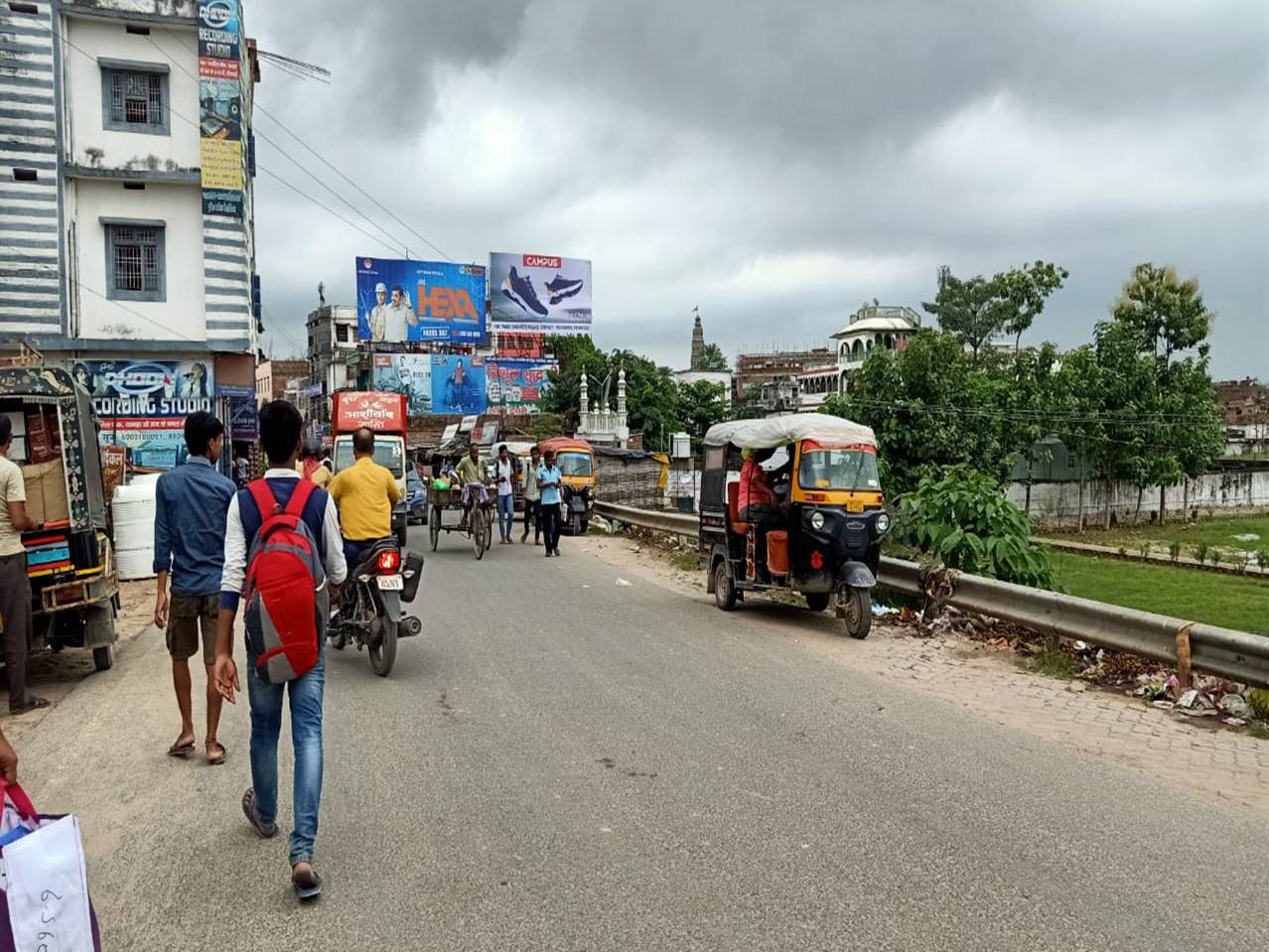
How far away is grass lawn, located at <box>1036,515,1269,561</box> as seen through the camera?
32500mm

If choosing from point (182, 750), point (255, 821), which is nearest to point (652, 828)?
point (255, 821)

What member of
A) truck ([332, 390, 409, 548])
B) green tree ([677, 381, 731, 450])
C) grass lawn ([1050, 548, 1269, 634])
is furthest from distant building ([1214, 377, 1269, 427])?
truck ([332, 390, 409, 548])

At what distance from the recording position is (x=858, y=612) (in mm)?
10234

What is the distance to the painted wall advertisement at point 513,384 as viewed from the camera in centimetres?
6378

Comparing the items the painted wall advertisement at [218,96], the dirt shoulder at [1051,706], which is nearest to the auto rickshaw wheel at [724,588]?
the dirt shoulder at [1051,706]

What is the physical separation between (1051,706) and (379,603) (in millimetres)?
5296

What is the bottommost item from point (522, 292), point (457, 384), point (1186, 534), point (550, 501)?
point (1186, 534)

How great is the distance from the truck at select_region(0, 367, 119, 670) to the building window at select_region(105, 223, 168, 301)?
15093 millimetres

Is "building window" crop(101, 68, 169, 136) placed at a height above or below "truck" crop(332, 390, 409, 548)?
above

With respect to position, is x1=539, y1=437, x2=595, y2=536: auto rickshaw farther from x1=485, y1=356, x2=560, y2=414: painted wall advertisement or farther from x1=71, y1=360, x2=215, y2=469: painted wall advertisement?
x1=485, y1=356, x2=560, y2=414: painted wall advertisement

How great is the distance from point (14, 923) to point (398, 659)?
6.43 metres

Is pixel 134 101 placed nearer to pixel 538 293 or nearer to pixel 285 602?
pixel 285 602

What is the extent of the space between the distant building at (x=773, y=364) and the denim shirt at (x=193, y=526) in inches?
3520

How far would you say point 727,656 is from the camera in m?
9.27
